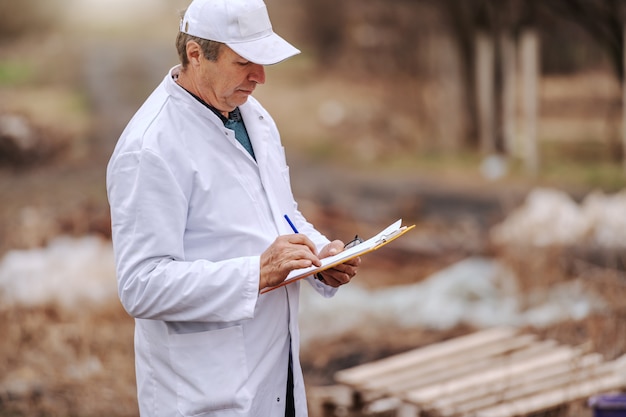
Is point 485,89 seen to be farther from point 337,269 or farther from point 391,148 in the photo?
point 337,269

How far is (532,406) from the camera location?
4754 mm

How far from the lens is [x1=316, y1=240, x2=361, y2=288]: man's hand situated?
3.07 m

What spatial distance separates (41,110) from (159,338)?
338 inches

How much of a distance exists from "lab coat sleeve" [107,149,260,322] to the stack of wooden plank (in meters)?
2.12

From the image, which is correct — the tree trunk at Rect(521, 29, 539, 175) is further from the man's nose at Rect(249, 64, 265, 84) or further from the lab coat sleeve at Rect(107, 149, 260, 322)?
the lab coat sleeve at Rect(107, 149, 260, 322)

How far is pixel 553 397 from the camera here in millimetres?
4832

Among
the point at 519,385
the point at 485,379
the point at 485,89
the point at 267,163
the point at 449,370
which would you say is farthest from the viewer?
the point at 485,89

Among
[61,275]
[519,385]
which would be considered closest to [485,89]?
[61,275]

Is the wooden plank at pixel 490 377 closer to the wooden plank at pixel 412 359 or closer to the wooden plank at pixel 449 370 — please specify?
the wooden plank at pixel 449 370

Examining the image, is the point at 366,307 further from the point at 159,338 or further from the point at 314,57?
the point at 159,338

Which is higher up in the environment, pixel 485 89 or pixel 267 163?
pixel 267 163

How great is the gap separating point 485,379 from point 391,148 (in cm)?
656

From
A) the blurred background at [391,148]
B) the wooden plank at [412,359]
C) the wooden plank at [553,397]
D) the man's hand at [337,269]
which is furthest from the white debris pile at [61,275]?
the man's hand at [337,269]

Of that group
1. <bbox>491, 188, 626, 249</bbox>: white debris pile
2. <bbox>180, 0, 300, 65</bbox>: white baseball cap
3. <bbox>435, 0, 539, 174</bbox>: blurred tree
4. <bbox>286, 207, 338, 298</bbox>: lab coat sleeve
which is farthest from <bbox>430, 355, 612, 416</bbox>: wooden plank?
<bbox>435, 0, 539, 174</bbox>: blurred tree
